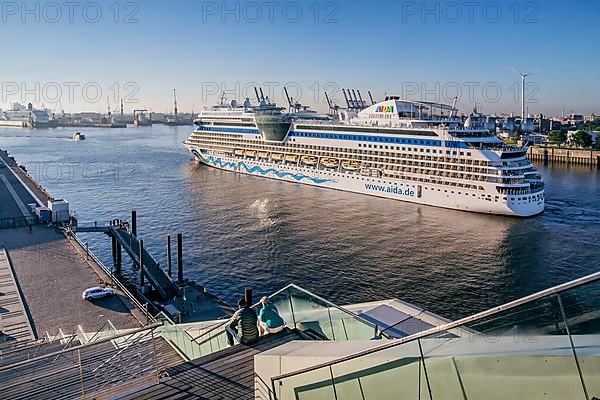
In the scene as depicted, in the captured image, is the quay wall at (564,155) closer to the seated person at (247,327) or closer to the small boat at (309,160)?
the small boat at (309,160)

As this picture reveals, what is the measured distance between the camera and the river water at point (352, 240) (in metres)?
19.3

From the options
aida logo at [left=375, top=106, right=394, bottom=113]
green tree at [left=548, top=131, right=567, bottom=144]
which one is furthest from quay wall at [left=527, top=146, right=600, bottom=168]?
aida logo at [left=375, top=106, right=394, bottom=113]

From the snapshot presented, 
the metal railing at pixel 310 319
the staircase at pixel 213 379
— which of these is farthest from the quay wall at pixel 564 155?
the staircase at pixel 213 379

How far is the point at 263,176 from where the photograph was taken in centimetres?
4900

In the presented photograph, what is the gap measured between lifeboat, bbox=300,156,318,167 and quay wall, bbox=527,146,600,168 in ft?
127

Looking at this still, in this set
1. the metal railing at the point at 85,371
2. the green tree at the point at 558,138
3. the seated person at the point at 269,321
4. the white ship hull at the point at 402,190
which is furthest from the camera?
the green tree at the point at 558,138

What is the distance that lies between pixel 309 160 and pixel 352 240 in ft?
68.2

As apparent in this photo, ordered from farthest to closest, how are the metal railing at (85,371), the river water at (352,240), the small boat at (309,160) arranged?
the small boat at (309,160), the river water at (352,240), the metal railing at (85,371)

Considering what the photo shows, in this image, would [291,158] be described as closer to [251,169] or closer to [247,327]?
[251,169]

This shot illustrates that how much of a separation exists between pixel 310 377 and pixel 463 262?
19058 mm

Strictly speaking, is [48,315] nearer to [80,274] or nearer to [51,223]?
[80,274]

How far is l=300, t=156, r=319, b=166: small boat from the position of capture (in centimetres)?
4504

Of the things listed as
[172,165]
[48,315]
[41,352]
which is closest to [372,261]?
[48,315]

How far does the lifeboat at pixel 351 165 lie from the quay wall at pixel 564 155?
124 feet
